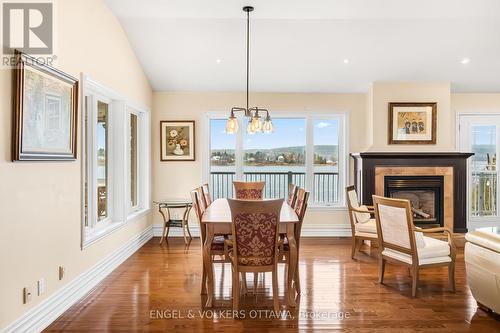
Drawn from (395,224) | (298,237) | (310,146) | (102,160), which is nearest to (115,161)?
(102,160)

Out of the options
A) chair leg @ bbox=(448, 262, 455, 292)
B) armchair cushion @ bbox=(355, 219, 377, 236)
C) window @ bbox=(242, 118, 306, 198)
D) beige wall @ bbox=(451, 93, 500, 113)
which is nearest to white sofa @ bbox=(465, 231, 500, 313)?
chair leg @ bbox=(448, 262, 455, 292)

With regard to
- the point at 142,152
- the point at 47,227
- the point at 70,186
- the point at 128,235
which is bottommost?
the point at 128,235

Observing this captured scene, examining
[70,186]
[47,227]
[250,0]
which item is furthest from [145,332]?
[250,0]

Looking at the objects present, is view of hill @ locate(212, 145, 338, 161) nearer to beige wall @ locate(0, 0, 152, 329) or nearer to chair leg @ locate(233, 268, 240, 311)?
beige wall @ locate(0, 0, 152, 329)

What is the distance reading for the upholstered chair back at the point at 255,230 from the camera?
3.02 m

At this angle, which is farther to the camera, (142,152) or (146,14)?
(142,152)

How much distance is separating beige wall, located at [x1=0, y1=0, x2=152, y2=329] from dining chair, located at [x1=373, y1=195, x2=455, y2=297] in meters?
2.98

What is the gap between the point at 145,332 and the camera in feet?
9.16

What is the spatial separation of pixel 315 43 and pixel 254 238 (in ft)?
9.88

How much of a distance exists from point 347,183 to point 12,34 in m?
5.02

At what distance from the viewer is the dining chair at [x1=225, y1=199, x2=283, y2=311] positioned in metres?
3.02

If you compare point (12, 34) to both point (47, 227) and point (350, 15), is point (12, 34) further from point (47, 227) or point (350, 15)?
point (350, 15)

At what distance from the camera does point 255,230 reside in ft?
10.1

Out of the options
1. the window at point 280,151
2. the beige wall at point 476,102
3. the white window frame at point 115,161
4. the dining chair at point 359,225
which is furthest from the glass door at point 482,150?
the white window frame at point 115,161
